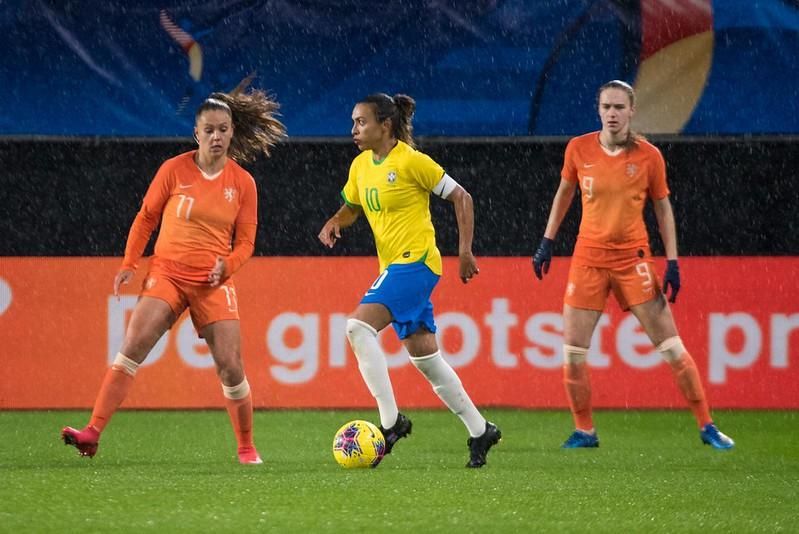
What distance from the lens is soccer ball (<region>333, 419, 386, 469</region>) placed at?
24.7ft

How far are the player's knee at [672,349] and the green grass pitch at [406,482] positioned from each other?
51 cm

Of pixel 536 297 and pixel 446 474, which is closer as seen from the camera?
pixel 446 474

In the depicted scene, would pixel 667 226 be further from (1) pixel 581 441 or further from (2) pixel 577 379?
(1) pixel 581 441

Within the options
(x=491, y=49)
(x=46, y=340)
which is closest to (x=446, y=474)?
(x=46, y=340)

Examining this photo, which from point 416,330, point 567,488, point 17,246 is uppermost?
point 17,246

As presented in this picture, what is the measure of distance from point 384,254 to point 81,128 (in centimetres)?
505

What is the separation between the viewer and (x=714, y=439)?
28.6 ft

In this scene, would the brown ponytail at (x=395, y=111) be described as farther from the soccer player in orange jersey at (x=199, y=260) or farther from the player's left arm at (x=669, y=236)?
the player's left arm at (x=669, y=236)

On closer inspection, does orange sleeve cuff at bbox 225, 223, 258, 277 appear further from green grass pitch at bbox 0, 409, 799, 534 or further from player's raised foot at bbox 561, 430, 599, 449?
player's raised foot at bbox 561, 430, 599, 449

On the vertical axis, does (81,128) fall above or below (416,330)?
above

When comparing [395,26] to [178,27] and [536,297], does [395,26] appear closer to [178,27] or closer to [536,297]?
[178,27]

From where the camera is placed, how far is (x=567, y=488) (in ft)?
22.6

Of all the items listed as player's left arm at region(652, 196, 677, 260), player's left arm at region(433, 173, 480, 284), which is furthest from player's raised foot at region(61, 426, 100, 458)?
player's left arm at region(652, 196, 677, 260)

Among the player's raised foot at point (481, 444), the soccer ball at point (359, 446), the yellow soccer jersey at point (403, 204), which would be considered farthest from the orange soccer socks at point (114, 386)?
the player's raised foot at point (481, 444)
